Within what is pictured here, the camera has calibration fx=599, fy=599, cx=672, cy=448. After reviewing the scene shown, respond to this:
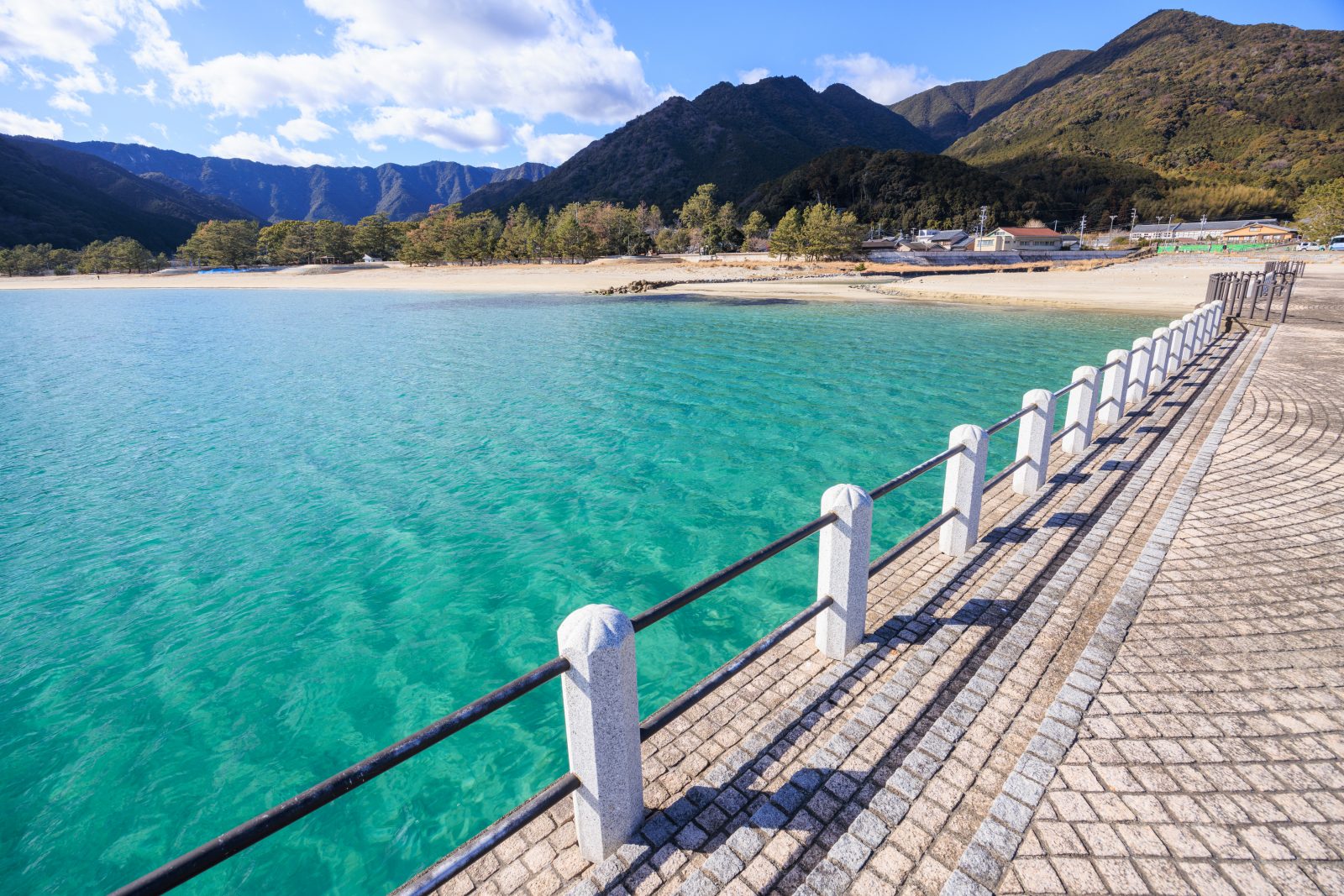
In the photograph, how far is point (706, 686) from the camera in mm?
3662

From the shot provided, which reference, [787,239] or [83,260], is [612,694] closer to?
[787,239]

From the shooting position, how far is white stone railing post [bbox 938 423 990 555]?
231 inches

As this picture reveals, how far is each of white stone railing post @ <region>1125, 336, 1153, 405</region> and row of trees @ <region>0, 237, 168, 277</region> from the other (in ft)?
536

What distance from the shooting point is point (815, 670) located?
4.62 m

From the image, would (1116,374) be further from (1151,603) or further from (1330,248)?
(1330,248)

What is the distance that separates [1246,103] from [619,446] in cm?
28137

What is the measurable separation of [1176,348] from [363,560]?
59.0 feet

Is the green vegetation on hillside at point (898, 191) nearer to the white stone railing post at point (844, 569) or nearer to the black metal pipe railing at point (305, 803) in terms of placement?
the white stone railing post at point (844, 569)

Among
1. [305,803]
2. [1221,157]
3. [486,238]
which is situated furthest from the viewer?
[1221,157]

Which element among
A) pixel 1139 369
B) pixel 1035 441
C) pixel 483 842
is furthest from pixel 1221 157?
pixel 483 842

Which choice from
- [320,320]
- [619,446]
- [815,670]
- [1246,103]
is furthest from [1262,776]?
[1246,103]

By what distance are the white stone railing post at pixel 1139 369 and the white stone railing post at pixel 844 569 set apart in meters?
10.0

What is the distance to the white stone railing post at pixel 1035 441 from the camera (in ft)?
23.5

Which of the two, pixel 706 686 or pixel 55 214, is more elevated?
pixel 55 214
